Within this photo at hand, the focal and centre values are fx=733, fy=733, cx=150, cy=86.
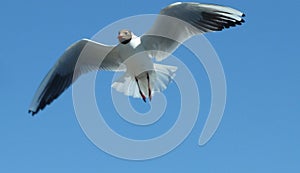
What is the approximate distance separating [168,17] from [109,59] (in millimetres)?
1160

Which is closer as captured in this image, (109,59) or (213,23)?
(213,23)

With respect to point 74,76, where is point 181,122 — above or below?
below

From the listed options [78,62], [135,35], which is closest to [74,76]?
[78,62]

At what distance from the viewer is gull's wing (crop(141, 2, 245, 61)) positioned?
29.2 feet

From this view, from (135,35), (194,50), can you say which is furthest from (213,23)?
(135,35)

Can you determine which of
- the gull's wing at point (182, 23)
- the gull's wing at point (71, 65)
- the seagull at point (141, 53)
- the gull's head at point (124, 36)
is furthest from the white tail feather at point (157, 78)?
the gull's head at point (124, 36)

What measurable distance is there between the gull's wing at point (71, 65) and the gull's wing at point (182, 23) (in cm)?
57

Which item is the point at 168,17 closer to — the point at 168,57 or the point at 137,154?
the point at 168,57

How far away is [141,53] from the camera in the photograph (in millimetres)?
9352

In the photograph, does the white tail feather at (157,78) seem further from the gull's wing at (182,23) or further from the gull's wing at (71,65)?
the gull's wing at (71,65)

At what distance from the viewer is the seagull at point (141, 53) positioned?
→ 9.00 metres

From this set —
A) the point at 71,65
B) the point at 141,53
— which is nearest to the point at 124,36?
the point at 141,53

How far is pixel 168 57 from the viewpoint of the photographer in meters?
9.65

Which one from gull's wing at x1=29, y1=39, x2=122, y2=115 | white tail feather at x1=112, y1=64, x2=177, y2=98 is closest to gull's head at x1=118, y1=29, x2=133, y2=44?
gull's wing at x1=29, y1=39, x2=122, y2=115
